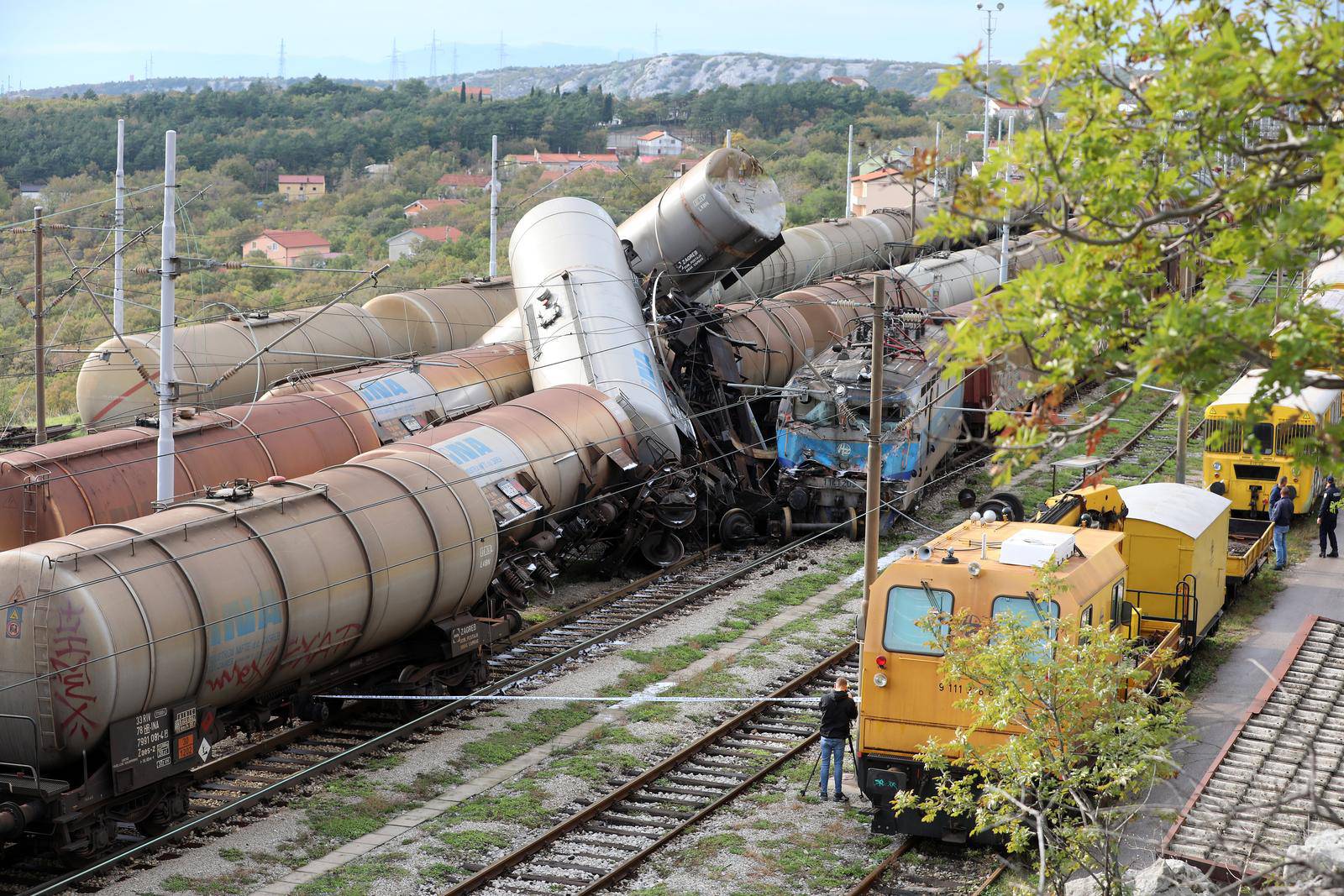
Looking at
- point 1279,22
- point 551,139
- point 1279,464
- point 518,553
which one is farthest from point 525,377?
point 551,139

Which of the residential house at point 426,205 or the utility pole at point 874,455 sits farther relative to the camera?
the residential house at point 426,205

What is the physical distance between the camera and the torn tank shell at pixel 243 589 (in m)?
12.7

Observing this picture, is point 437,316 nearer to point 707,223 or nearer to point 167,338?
point 707,223

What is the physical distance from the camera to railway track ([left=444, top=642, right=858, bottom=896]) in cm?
1330

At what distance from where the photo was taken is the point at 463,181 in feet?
331

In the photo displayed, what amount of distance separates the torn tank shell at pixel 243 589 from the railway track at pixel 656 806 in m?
3.41

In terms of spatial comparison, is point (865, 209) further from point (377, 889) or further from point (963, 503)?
point (377, 889)

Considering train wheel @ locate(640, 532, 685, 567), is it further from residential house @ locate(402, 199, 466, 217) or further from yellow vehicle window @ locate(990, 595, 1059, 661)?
residential house @ locate(402, 199, 466, 217)

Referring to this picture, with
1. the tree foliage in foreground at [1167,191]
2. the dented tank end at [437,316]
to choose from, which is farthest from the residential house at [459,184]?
the tree foliage in foreground at [1167,191]

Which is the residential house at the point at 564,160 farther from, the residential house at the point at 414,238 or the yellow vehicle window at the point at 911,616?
the yellow vehicle window at the point at 911,616

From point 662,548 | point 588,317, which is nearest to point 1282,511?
point 662,548

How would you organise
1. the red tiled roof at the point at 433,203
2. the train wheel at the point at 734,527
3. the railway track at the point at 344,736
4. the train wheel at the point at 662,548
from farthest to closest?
the red tiled roof at the point at 433,203 < the train wheel at the point at 734,527 < the train wheel at the point at 662,548 < the railway track at the point at 344,736

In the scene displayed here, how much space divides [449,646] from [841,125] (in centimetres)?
11325

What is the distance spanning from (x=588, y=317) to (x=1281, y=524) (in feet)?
43.2
